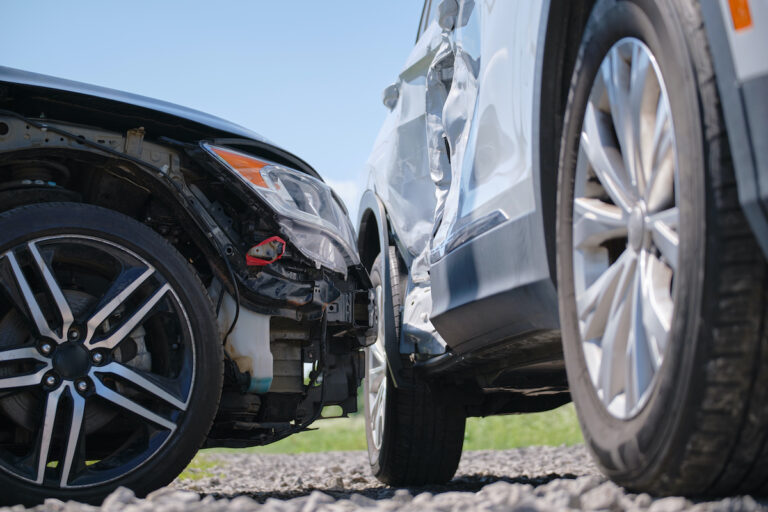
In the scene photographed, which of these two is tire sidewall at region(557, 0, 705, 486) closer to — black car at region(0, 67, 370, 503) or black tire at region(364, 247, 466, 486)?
black car at region(0, 67, 370, 503)

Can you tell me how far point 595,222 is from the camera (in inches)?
73.5

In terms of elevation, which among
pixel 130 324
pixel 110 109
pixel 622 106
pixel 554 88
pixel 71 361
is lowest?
pixel 71 361

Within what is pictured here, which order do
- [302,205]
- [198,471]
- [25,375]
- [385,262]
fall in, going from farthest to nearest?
1. [198,471]
2. [385,262]
3. [302,205]
4. [25,375]

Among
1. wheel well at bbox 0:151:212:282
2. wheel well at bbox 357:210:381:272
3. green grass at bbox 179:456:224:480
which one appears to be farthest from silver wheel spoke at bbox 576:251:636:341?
green grass at bbox 179:456:224:480

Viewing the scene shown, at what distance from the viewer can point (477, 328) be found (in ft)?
8.82

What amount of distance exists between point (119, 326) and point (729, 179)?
73.7 inches

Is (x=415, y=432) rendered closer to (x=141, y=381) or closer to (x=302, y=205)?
(x=302, y=205)

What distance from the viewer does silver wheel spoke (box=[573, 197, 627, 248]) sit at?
1796 mm

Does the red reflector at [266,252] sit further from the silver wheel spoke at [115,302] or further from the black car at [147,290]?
the silver wheel spoke at [115,302]

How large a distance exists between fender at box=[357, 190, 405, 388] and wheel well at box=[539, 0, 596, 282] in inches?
69.5

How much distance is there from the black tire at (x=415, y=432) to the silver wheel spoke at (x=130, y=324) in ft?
4.78

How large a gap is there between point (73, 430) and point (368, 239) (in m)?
Result: 2.53

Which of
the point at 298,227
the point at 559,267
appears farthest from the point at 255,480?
the point at 559,267

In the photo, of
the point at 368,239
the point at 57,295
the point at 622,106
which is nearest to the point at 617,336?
the point at 622,106
